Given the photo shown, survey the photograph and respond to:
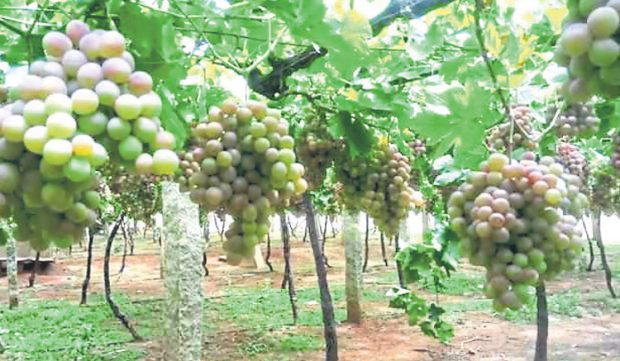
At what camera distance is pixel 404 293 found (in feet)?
14.4

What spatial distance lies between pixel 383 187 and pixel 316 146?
11.1 inches

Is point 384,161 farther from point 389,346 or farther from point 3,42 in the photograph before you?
point 389,346

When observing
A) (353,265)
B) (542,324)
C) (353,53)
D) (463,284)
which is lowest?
(463,284)

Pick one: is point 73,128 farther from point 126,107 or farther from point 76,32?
point 76,32

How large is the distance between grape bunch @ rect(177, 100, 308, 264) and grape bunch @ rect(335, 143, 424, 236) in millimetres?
1218

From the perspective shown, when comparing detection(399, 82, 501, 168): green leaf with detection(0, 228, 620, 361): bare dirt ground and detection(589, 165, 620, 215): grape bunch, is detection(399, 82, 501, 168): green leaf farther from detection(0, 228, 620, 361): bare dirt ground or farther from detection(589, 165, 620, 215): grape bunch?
detection(0, 228, 620, 361): bare dirt ground

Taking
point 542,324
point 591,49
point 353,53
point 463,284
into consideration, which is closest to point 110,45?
point 591,49

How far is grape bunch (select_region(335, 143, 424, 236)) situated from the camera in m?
2.47

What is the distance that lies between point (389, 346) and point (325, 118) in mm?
5747

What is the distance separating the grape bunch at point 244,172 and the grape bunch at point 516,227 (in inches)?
15.9

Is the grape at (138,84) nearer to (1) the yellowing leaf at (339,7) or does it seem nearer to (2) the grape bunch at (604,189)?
(1) the yellowing leaf at (339,7)

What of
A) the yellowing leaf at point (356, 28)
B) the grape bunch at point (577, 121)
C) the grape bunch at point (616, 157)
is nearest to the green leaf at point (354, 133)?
the grape bunch at point (577, 121)

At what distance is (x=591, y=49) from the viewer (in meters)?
0.65

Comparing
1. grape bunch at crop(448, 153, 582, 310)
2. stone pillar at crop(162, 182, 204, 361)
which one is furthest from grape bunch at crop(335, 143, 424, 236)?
stone pillar at crop(162, 182, 204, 361)
